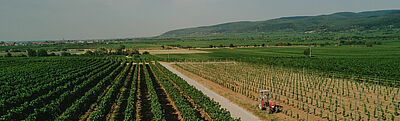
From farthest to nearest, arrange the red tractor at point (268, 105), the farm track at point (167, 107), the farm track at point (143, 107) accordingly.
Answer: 1. the farm track at point (167, 107)
2. the red tractor at point (268, 105)
3. the farm track at point (143, 107)

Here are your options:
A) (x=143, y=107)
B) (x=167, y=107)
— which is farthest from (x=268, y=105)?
(x=143, y=107)

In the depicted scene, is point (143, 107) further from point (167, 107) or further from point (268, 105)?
point (268, 105)

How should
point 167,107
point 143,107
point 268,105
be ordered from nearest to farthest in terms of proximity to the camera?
point 268,105, point 143,107, point 167,107

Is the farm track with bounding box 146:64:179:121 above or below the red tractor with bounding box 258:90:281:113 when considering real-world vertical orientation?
below

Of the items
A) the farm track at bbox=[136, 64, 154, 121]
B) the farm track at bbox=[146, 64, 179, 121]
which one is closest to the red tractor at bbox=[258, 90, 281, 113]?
the farm track at bbox=[146, 64, 179, 121]

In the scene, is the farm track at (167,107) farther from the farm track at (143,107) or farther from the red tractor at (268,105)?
the red tractor at (268,105)

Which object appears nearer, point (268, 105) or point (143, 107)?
point (268, 105)

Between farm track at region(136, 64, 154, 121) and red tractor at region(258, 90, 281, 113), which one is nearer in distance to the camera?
farm track at region(136, 64, 154, 121)

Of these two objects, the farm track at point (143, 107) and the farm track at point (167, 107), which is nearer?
the farm track at point (143, 107)

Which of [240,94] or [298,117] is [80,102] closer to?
[240,94]

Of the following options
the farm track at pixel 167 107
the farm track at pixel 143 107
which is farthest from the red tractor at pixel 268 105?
the farm track at pixel 143 107

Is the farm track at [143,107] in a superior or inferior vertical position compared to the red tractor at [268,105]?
inferior

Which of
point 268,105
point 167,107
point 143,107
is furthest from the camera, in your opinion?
point 167,107

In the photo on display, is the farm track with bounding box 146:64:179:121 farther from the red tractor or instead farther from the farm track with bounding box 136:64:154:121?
the red tractor
